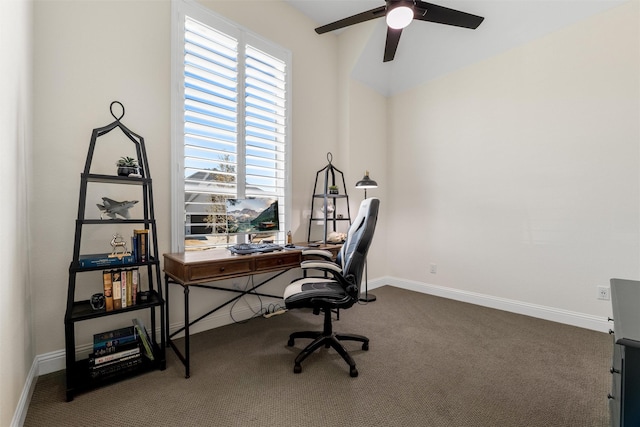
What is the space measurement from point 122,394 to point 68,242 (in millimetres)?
1056

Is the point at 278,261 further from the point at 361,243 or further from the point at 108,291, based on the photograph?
the point at 108,291

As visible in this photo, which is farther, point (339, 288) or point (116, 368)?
point (339, 288)

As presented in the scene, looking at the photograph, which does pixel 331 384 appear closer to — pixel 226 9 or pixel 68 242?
pixel 68 242

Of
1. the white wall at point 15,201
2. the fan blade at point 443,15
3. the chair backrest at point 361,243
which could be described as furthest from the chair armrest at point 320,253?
the fan blade at point 443,15

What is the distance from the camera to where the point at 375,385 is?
1.75 m

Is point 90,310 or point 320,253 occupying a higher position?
point 320,253

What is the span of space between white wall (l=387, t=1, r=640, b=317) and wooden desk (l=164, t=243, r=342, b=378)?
7.08ft

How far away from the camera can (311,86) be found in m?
3.46

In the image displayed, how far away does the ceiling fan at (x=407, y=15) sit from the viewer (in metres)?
2.04

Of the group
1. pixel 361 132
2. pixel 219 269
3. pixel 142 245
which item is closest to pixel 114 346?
pixel 142 245

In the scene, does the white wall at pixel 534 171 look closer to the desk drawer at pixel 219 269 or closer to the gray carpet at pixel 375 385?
the gray carpet at pixel 375 385

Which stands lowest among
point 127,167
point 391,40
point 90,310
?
point 90,310

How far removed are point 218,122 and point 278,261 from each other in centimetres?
138

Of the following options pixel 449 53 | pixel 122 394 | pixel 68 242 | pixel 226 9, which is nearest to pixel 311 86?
pixel 226 9
